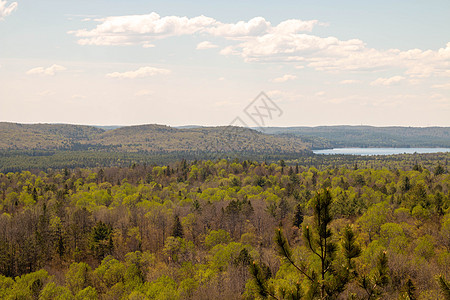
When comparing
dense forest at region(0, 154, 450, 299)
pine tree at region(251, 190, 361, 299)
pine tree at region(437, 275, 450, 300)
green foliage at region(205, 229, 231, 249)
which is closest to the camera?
pine tree at region(437, 275, 450, 300)

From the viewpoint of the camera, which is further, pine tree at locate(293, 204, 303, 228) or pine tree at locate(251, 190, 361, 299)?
pine tree at locate(293, 204, 303, 228)

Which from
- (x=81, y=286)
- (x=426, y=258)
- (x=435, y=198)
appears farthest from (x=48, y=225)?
(x=435, y=198)

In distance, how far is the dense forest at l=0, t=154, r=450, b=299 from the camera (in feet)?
58.7

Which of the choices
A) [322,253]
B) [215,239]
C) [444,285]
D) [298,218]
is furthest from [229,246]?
[444,285]

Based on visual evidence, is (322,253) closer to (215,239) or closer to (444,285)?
(444,285)

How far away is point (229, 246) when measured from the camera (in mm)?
62250

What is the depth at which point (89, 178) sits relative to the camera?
161625 mm

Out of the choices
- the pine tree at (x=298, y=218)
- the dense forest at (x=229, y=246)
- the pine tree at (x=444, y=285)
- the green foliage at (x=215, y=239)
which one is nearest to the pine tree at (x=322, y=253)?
the dense forest at (x=229, y=246)

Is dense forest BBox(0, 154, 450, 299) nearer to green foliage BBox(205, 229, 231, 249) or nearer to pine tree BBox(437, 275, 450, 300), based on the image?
pine tree BBox(437, 275, 450, 300)

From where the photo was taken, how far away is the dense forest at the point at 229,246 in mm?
17891

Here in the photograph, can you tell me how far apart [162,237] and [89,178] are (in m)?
89.7

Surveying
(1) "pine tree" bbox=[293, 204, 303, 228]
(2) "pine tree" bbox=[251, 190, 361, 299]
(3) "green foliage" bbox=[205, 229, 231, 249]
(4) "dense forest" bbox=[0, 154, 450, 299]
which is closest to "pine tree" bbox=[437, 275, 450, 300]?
(4) "dense forest" bbox=[0, 154, 450, 299]

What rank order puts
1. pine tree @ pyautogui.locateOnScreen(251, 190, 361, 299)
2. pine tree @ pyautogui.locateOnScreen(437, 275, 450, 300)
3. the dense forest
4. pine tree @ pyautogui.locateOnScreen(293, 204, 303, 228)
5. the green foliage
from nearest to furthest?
1. pine tree @ pyautogui.locateOnScreen(437, 275, 450, 300)
2. pine tree @ pyautogui.locateOnScreen(251, 190, 361, 299)
3. the dense forest
4. the green foliage
5. pine tree @ pyautogui.locateOnScreen(293, 204, 303, 228)

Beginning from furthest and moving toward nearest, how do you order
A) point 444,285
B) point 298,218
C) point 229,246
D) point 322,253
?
point 298,218, point 229,246, point 322,253, point 444,285
